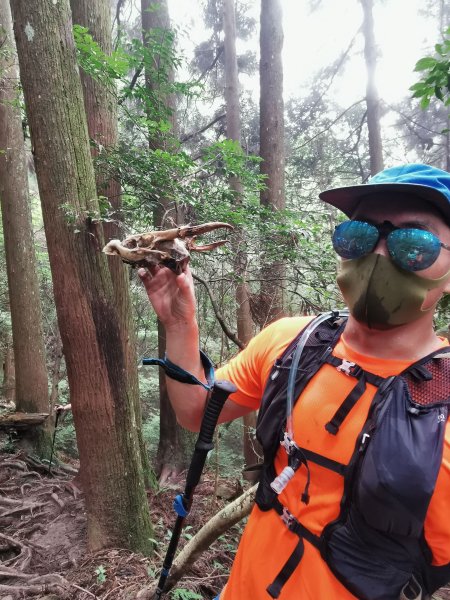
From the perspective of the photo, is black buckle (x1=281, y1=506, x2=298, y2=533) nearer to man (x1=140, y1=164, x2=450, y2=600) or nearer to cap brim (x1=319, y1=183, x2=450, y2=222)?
man (x1=140, y1=164, x2=450, y2=600)

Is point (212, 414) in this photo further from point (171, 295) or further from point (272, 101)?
point (272, 101)

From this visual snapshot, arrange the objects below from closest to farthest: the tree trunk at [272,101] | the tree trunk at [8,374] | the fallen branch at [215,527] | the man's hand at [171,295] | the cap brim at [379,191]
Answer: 1. the cap brim at [379,191]
2. the man's hand at [171,295]
3. the fallen branch at [215,527]
4. the tree trunk at [272,101]
5. the tree trunk at [8,374]

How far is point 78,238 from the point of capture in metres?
3.19

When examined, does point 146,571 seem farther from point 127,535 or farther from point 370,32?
point 370,32

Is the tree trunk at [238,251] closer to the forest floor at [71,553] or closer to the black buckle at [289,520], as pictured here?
the black buckle at [289,520]

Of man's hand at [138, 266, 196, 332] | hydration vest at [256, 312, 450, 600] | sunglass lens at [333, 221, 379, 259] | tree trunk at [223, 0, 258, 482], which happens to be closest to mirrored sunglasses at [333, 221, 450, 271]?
sunglass lens at [333, 221, 379, 259]

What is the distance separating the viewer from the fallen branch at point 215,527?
2.29 m

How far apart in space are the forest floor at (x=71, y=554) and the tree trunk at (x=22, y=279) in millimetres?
1311

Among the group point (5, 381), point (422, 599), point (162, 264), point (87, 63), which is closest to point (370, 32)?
point (87, 63)

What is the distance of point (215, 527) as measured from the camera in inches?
92.4

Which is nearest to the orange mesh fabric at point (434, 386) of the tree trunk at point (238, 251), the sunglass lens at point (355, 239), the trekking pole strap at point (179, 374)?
the sunglass lens at point (355, 239)

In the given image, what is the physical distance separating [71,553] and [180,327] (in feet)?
11.7

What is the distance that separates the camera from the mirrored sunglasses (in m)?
1.23

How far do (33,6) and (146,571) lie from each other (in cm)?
474
